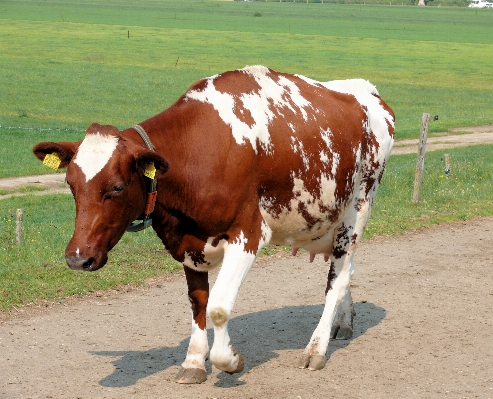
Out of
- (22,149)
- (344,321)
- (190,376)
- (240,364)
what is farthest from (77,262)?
(22,149)

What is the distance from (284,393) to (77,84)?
3904 centimetres

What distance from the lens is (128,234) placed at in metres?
13.1

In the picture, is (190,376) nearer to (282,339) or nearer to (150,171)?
(282,339)

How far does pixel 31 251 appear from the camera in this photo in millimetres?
11852

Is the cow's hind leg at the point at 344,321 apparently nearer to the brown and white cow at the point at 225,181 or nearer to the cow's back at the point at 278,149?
the brown and white cow at the point at 225,181

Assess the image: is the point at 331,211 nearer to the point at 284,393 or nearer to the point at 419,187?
the point at 284,393

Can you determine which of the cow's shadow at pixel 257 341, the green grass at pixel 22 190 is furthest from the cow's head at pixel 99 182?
the green grass at pixel 22 190

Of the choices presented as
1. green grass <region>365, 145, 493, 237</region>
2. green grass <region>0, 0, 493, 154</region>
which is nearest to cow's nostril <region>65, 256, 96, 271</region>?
green grass <region>365, 145, 493, 237</region>

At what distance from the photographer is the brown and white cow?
6520mm

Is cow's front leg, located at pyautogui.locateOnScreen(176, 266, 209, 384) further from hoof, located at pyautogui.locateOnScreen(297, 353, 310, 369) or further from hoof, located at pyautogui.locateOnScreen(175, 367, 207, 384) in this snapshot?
hoof, located at pyautogui.locateOnScreen(297, 353, 310, 369)

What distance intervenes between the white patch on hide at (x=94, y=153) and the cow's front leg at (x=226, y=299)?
134cm

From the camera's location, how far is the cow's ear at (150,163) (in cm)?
647

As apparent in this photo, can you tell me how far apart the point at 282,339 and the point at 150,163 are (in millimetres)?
2908

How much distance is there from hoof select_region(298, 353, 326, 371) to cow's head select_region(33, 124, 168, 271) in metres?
2.20
